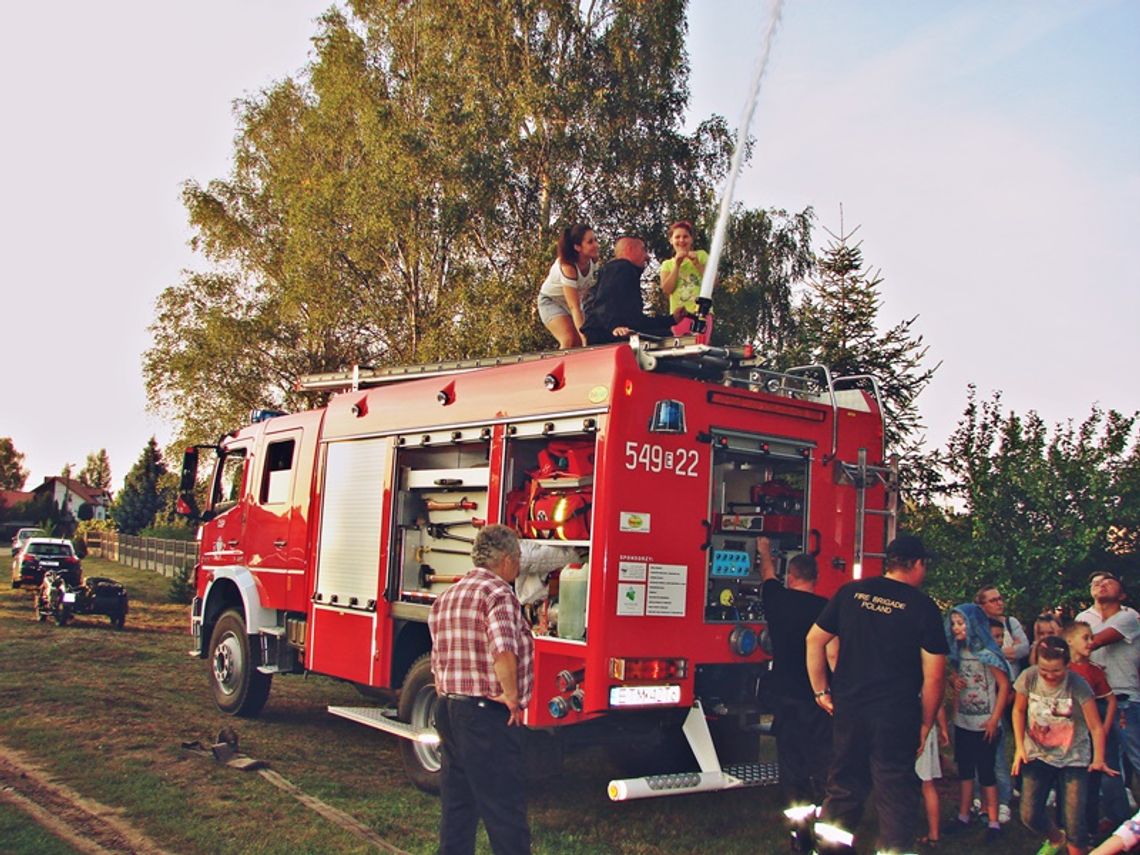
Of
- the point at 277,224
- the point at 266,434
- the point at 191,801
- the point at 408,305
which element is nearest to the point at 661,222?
the point at 408,305

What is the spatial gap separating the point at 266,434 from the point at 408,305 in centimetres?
1448

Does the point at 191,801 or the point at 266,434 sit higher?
the point at 266,434

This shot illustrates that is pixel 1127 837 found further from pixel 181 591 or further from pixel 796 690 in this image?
pixel 181 591

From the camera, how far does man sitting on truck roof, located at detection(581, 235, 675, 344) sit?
7996 millimetres

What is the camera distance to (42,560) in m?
25.3

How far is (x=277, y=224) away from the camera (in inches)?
1152

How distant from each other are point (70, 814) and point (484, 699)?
11.6ft

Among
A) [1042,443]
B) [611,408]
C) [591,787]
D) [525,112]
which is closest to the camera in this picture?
[611,408]

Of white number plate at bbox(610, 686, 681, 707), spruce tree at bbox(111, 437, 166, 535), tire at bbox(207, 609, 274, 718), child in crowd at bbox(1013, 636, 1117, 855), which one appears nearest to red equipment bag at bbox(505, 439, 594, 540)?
white number plate at bbox(610, 686, 681, 707)

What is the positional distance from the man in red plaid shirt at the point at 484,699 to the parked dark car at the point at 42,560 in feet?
71.7

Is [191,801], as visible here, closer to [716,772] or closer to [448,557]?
[448,557]

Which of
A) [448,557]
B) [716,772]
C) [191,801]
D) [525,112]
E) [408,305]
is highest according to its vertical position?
[525,112]

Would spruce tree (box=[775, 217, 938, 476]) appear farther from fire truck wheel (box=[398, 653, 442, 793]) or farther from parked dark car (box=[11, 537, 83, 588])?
parked dark car (box=[11, 537, 83, 588])

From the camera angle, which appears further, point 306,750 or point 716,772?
point 306,750
